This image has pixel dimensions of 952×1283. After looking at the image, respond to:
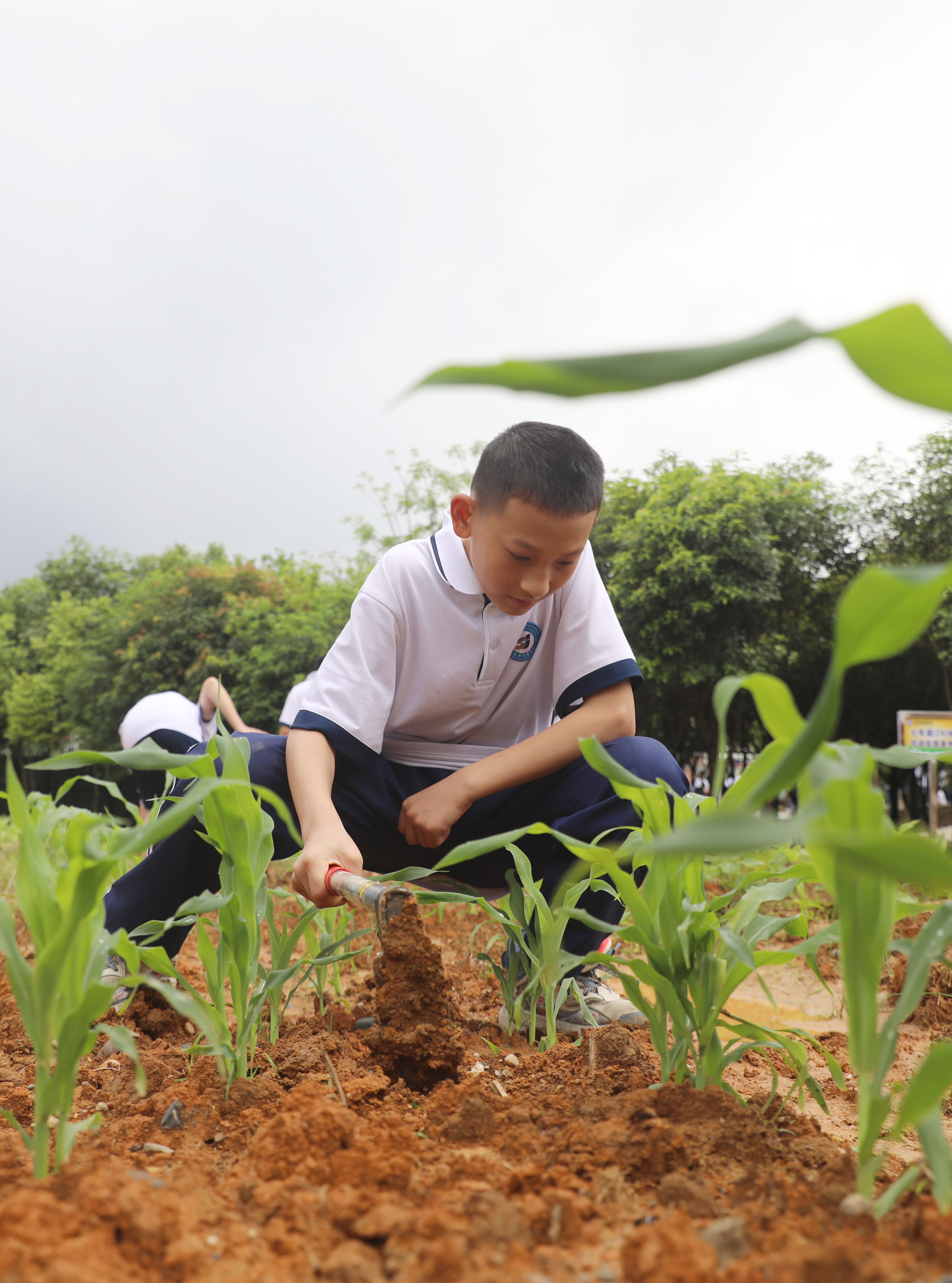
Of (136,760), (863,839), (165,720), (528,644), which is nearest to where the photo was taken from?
(863,839)

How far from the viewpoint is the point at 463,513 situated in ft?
7.00

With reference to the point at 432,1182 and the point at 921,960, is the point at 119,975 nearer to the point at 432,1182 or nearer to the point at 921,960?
the point at 432,1182

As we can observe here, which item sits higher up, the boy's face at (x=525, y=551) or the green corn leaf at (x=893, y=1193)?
the boy's face at (x=525, y=551)

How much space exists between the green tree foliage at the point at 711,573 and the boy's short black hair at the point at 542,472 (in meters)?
7.72

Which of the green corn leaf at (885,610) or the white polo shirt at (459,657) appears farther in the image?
the white polo shirt at (459,657)

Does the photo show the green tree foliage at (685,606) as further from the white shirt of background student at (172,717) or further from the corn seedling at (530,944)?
the corn seedling at (530,944)

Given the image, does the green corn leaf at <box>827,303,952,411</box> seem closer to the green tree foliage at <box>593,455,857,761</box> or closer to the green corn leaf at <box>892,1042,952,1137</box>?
the green corn leaf at <box>892,1042,952,1137</box>

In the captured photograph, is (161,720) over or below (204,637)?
below

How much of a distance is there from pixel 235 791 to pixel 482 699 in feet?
3.44

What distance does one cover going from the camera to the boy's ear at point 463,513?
6.84 feet

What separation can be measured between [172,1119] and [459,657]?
1.25 metres

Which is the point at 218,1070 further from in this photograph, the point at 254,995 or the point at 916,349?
the point at 916,349

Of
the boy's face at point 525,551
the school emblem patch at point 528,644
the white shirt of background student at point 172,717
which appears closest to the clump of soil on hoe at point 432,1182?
the boy's face at point 525,551

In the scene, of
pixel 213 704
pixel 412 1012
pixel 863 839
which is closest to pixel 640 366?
pixel 863 839
